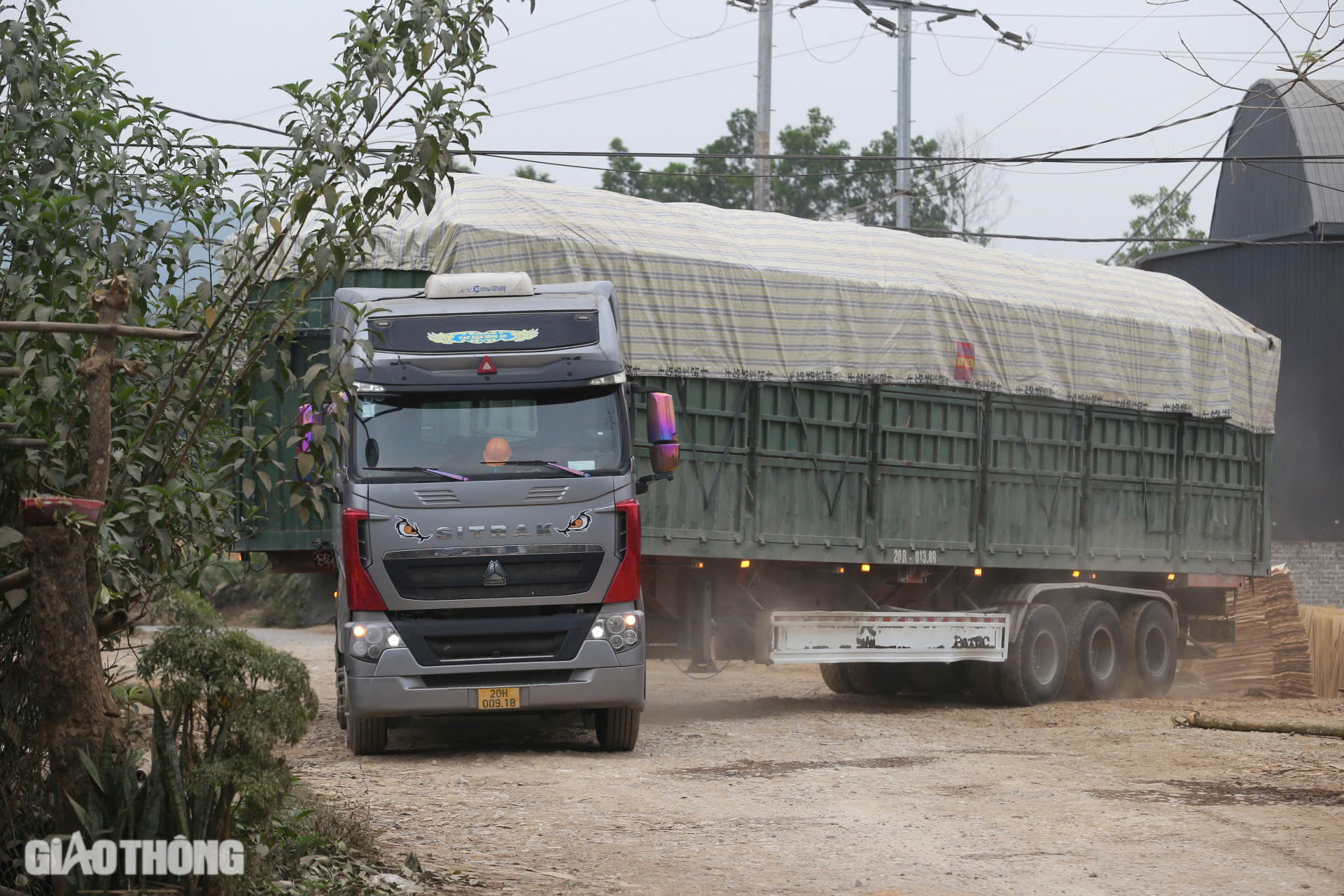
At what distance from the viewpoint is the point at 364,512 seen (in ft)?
34.2

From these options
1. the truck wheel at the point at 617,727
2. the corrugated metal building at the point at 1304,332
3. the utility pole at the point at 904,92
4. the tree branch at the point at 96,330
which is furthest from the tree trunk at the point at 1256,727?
the corrugated metal building at the point at 1304,332

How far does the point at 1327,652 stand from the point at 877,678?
232 inches

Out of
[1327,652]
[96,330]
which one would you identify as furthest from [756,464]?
[1327,652]

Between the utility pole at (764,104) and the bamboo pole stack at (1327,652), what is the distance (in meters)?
10.1

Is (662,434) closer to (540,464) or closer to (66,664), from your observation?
(540,464)

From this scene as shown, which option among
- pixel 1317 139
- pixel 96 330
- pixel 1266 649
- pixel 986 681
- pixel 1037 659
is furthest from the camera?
pixel 1317 139

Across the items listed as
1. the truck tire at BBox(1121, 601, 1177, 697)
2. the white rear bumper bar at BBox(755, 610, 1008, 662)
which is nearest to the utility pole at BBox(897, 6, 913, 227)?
the truck tire at BBox(1121, 601, 1177, 697)

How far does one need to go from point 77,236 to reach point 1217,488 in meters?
15.2

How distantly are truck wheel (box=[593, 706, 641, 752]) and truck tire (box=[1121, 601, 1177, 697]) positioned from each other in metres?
8.13

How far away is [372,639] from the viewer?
10516 mm

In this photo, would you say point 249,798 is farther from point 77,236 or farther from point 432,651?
point 432,651

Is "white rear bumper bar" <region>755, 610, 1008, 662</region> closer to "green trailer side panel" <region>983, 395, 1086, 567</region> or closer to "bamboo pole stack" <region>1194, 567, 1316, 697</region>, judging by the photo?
"green trailer side panel" <region>983, 395, 1086, 567</region>

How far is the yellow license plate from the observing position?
10641 mm

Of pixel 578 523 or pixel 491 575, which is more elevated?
pixel 578 523
